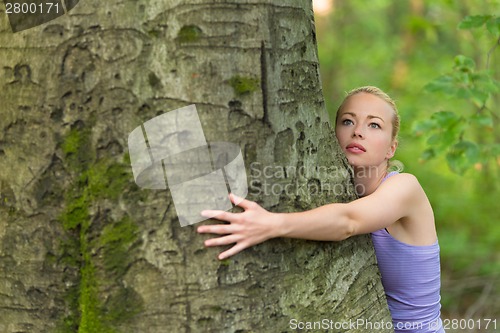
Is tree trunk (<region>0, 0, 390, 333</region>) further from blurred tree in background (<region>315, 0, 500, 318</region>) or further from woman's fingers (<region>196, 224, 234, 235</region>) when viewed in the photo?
blurred tree in background (<region>315, 0, 500, 318</region>)

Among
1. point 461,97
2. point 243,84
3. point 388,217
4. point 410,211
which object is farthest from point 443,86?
point 243,84

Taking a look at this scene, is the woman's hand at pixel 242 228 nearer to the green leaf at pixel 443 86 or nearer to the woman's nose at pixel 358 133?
the woman's nose at pixel 358 133

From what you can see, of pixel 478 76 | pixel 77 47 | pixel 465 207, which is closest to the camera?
→ pixel 77 47

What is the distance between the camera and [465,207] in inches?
337

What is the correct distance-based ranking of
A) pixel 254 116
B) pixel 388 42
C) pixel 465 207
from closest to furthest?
pixel 254 116 < pixel 465 207 < pixel 388 42

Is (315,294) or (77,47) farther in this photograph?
(315,294)

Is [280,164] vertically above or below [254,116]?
below

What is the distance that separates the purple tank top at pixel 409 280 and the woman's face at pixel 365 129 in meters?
0.17

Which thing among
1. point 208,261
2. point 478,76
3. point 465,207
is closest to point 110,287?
point 208,261

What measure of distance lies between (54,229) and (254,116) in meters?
0.77

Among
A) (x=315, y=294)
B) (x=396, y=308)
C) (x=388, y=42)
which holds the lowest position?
(x=396, y=308)

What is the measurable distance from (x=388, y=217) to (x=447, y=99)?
7.41ft

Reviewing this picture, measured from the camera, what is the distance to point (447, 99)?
431 cm

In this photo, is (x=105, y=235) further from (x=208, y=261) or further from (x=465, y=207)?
(x=465, y=207)
